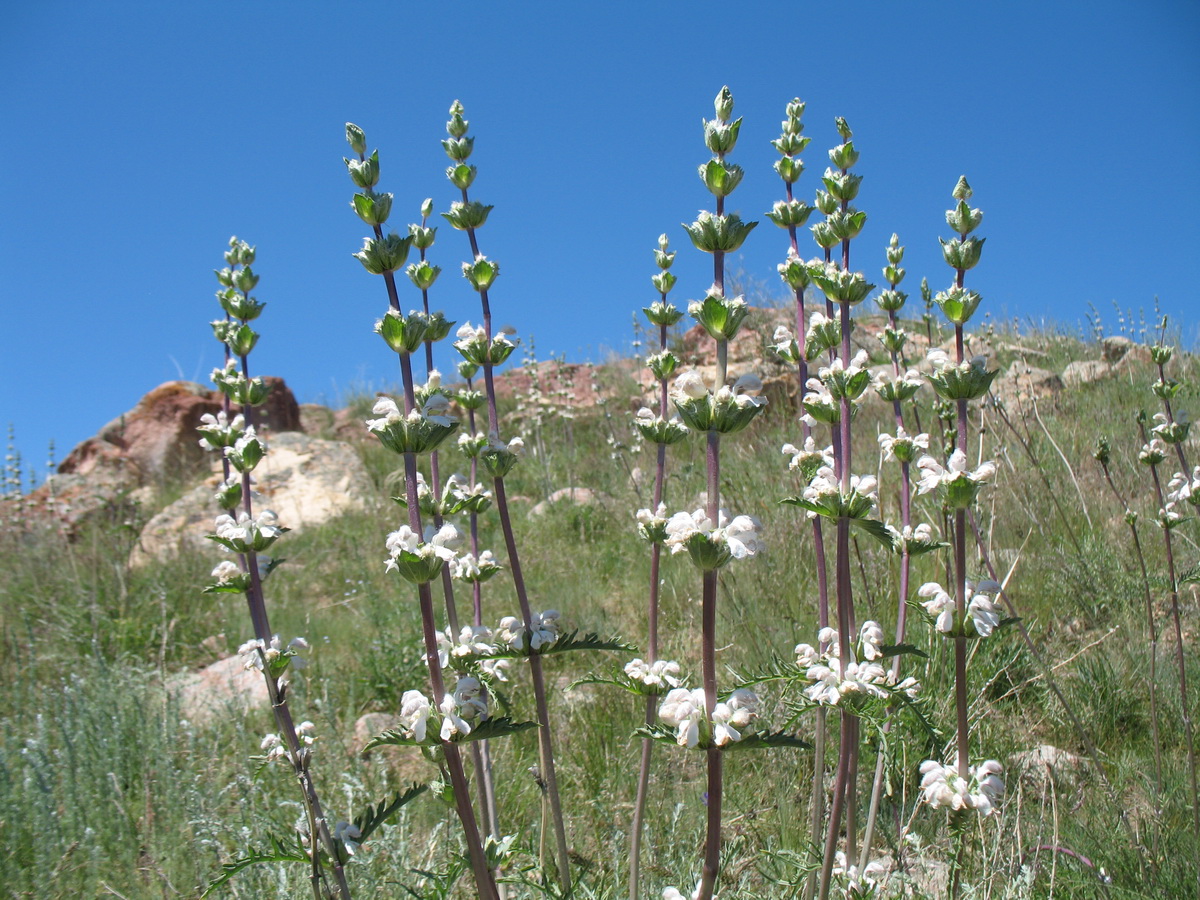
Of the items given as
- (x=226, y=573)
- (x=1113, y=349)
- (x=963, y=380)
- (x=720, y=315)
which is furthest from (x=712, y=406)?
(x=1113, y=349)

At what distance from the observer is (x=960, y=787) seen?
5.57 ft

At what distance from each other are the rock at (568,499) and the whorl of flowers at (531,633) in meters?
4.69

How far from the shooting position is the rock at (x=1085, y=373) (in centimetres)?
816

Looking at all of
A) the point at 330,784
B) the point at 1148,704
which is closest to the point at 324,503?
the point at 330,784

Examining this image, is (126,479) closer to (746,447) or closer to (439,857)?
(746,447)

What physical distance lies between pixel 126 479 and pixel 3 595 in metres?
4.57

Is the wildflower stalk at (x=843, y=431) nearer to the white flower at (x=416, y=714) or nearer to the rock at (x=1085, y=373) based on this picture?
the white flower at (x=416, y=714)

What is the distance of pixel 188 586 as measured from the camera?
20.4ft

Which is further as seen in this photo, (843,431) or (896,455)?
(896,455)

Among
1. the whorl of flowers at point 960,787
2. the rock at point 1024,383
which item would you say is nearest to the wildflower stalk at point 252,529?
the whorl of flowers at point 960,787

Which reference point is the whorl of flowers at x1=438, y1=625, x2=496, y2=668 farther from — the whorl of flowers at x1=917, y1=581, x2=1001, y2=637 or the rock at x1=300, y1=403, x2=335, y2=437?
the rock at x1=300, y1=403, x2=335, y2=437

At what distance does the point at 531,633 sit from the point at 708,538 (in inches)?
34.1

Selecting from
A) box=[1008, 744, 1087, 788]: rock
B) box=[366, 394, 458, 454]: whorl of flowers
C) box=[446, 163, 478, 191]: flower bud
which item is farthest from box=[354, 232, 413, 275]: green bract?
box=[1008, 744, 1087, 788]: rock

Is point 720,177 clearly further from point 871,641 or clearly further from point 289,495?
point 289,495
